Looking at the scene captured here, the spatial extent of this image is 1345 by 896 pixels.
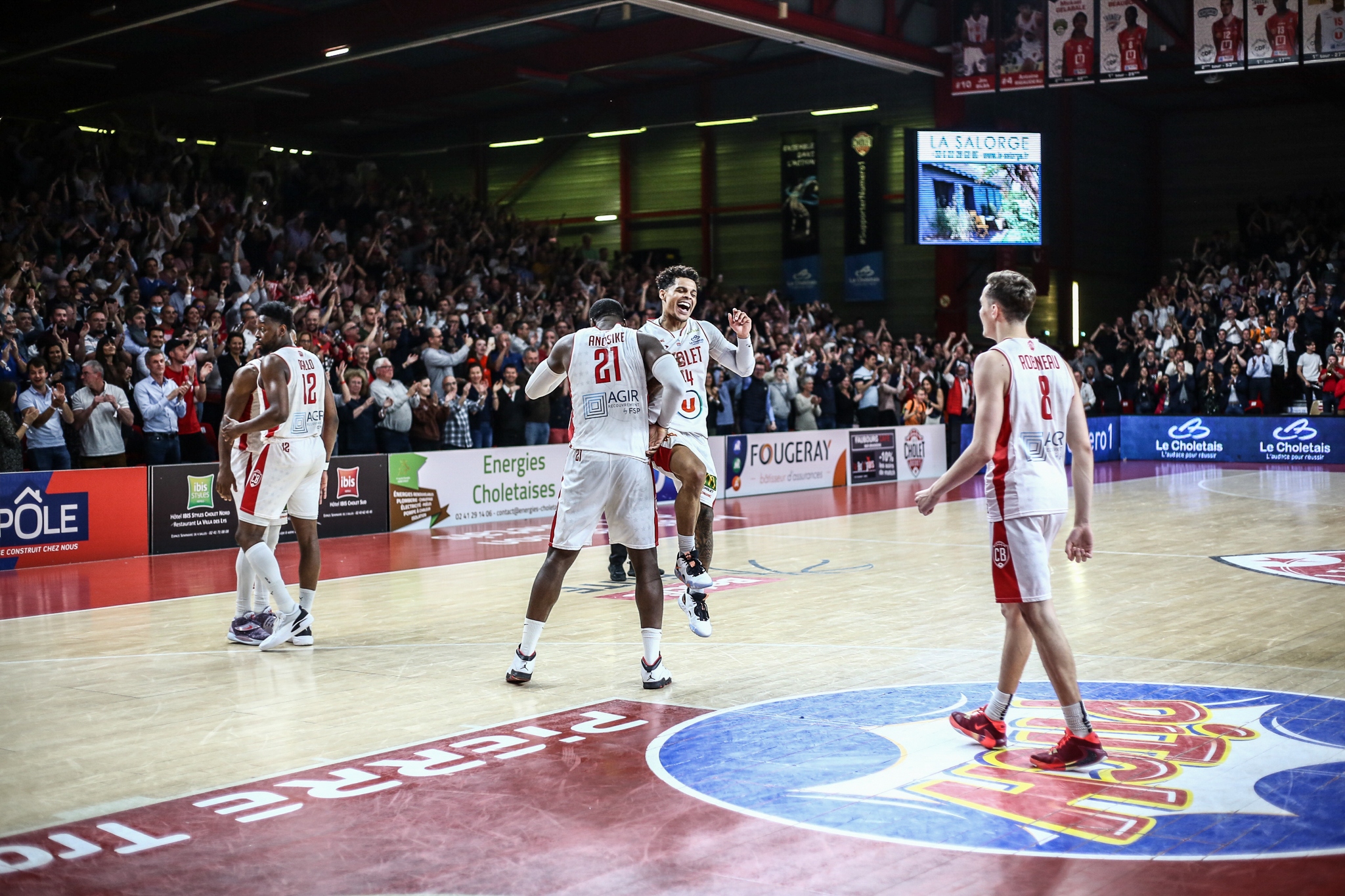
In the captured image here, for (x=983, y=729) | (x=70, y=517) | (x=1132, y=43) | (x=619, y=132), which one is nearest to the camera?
(x=983, y=729)

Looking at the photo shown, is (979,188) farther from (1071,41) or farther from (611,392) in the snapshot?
(611,392)

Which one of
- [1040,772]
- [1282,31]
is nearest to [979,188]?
[1282,31]

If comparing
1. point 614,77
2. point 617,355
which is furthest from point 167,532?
point 614,77

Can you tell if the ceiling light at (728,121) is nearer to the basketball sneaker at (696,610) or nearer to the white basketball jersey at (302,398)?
the white basketball jersey at (302,398)

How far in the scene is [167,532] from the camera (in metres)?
13.7

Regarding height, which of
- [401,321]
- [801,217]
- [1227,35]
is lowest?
[401,321]

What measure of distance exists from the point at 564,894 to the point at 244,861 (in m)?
1.12

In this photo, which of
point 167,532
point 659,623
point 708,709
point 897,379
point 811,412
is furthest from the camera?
point 897,379

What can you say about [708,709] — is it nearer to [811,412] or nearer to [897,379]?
[811,412]

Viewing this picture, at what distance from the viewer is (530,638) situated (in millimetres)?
6836

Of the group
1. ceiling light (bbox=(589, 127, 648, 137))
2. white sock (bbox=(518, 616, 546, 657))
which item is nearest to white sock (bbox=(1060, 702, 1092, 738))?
white sock (bbox=(518, 616, 546, 657))

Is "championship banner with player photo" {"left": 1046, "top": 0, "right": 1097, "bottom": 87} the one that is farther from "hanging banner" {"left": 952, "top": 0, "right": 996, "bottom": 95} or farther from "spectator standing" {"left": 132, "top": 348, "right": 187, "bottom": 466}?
"spectator standing" {"left": 132, "top": 348, "right": 187, "bottom": 466}

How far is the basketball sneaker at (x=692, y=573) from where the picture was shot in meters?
7.96

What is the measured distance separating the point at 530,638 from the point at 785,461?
1404cm
